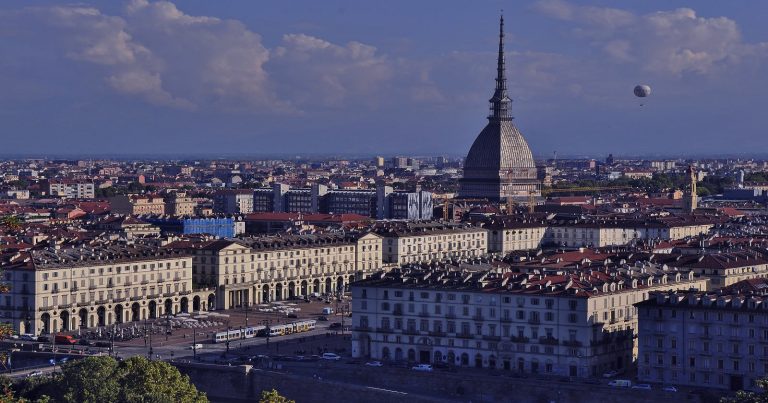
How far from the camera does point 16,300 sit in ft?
224

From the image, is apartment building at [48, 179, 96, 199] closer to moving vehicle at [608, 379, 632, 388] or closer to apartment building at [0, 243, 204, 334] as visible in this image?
apartment building at [0, 243, 204, 334]

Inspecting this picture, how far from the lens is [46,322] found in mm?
68438

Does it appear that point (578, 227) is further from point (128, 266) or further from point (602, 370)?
point (602, 370)

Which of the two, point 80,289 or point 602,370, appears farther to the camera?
point 80,289

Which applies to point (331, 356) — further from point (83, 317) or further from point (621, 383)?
point (83, 317)

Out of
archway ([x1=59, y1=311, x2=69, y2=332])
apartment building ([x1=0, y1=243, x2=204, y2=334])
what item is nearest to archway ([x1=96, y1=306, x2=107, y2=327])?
apartment building ([x1=0, y1=243, x2=204, y2=334])

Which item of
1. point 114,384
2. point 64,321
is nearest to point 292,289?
point 64,321

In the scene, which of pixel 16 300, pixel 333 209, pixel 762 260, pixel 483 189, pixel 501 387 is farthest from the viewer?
pixel 483 189

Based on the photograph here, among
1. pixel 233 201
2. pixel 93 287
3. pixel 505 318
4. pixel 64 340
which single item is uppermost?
pixel 233 201

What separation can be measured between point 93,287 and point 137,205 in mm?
72255

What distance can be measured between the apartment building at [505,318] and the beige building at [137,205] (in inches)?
3207

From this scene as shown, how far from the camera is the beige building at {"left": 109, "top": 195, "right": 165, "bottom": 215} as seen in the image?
14000cm

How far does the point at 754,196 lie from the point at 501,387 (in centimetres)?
11696

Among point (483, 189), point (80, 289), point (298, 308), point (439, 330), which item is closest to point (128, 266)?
point (80, 289)
